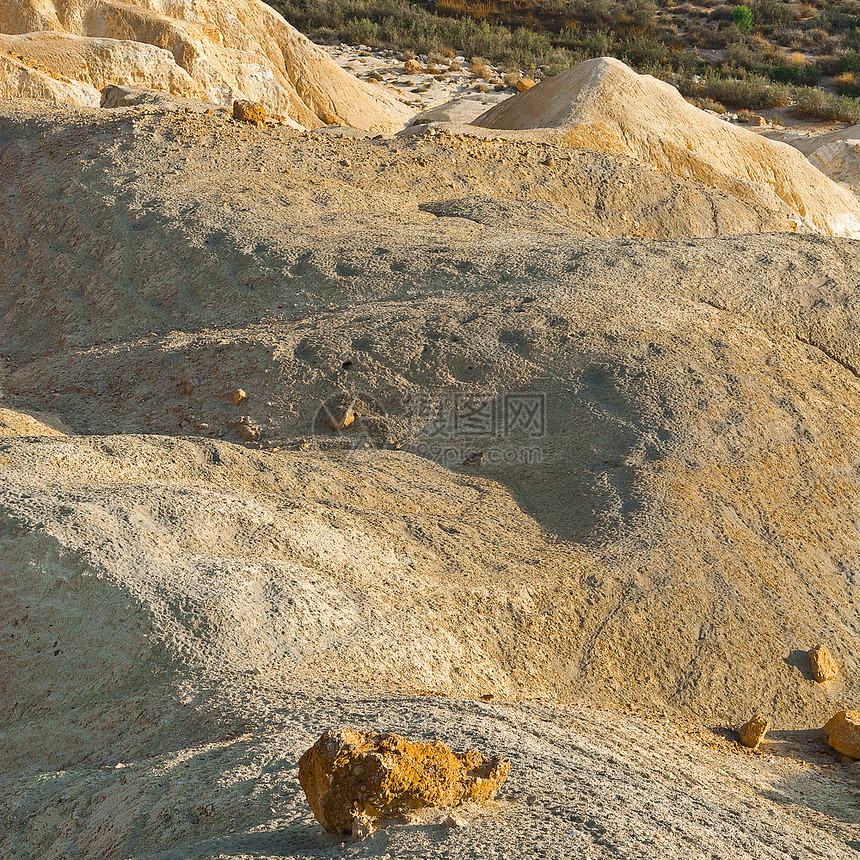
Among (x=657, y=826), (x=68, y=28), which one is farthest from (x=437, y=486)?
(x=68, y=28)

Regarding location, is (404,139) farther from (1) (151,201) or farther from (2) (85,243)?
(2) (85,243)

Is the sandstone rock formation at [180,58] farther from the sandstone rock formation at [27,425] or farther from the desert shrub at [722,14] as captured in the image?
the desert shrub at [722,14]

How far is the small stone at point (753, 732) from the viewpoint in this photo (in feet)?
11.6

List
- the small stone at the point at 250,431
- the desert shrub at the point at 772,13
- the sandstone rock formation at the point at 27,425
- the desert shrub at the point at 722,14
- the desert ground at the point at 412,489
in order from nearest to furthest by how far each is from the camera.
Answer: the desert ground at the point at 412,489
the sandstone rock formation at the point at 27,425
the small stone at the point at 250,431
the desert shrub at the point at 772,13
the desert shrub at the point at 722,14

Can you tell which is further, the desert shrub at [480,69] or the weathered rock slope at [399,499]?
the desert shrub at [480,69]

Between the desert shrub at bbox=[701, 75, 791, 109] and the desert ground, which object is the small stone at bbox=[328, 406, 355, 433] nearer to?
the desert ground

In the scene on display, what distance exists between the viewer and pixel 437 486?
466 cm

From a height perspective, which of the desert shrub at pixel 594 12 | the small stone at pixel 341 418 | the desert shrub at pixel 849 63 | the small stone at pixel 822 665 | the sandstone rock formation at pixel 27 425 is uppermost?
the desert shrub at pixel 594 12

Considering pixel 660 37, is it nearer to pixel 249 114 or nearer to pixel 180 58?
pixel 180 58

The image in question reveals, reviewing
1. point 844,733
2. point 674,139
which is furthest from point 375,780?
point 674,139

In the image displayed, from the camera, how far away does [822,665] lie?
13.3ft

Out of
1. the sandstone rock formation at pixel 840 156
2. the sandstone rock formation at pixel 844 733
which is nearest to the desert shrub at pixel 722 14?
the sandstone rock formation at pixel 840 156

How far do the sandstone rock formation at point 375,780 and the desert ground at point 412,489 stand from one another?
66 mm

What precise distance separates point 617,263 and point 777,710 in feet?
10.4
